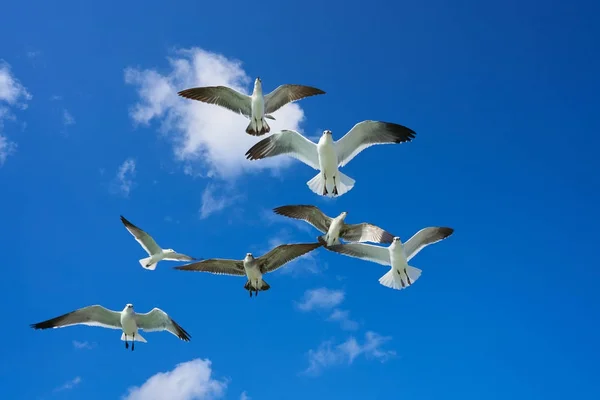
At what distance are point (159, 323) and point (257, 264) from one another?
123 inches

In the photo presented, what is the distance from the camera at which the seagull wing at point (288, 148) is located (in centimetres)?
1505

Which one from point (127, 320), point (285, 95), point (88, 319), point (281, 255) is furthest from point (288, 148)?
point (88, 319)

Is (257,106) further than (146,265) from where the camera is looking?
No

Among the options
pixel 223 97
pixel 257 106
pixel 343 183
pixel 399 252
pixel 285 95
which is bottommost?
pixel 399 252

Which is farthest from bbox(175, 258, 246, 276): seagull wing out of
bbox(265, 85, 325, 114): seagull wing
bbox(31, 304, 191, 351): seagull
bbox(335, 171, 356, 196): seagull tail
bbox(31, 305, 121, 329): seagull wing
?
bbox(265, 85, 325, 114): seagull wing

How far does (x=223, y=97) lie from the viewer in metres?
16.2

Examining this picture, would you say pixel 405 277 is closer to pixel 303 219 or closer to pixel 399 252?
pixel 399 252

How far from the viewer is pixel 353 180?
14977 millimetres

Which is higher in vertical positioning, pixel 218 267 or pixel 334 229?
pixel 334 229

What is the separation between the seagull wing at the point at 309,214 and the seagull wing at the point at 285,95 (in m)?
2.41

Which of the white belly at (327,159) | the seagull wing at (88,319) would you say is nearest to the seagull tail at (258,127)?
the white belly at (327,159)

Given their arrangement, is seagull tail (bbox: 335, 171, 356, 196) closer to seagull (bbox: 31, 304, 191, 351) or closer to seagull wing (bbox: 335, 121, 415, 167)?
seagull wing (bbox: 335, 121, 415, 167)

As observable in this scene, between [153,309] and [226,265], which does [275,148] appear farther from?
[153,309]

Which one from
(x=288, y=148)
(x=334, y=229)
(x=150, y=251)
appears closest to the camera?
(x=288, y=148)
